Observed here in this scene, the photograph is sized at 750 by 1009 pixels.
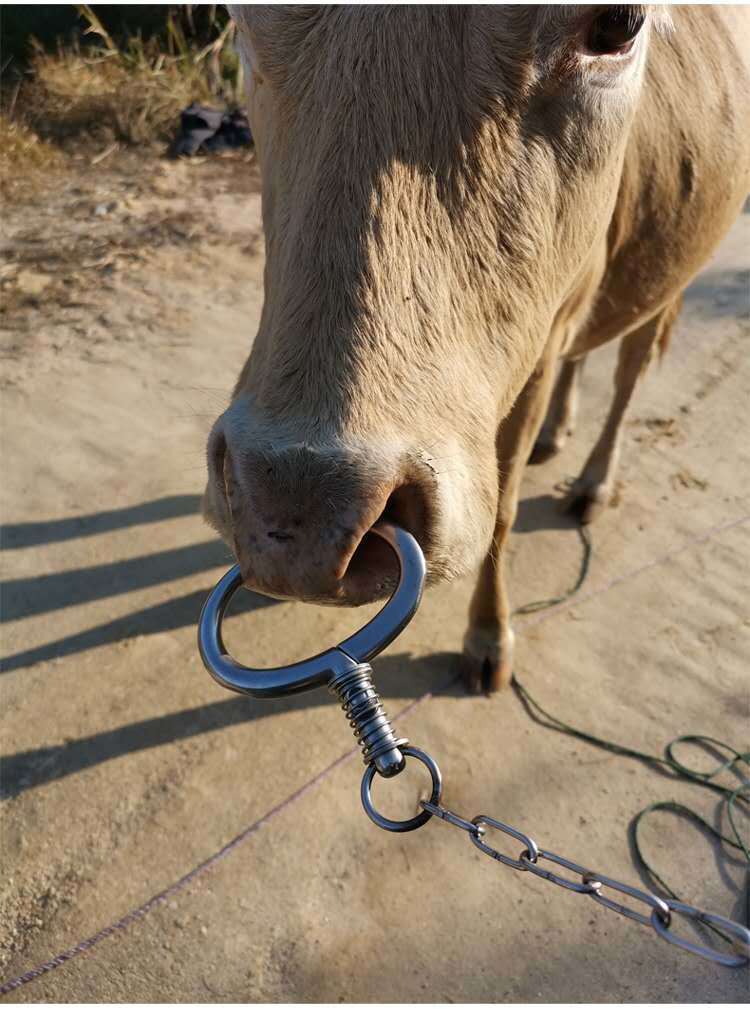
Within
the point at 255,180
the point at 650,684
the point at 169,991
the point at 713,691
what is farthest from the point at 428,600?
the point at 255,180

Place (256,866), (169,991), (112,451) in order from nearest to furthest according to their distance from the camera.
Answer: (169,991) < (256,866) < (112,451)

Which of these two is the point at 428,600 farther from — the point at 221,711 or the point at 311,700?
the point at 221,711

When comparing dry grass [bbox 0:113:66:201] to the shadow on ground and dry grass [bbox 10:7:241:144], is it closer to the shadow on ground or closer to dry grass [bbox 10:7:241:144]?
dry grass [bbox 10:7:241:144]

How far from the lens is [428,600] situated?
11.9ft

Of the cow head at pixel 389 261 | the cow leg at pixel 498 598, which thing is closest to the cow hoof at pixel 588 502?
the cow leg at pixel 498 598

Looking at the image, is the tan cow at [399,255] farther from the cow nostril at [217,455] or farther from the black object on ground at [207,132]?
the black object on ground at [207,132]

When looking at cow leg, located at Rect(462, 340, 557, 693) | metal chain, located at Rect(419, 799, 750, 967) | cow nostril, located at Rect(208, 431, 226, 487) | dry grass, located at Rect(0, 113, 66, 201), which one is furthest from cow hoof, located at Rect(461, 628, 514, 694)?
dry grass, located at Rect(0, 113, 66, 201)

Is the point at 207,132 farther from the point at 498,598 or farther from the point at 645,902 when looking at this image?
the point at 645,902

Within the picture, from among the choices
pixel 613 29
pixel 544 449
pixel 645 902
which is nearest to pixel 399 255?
pixel 613 29

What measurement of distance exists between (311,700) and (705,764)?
1.61 m

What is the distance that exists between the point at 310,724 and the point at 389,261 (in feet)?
7.03

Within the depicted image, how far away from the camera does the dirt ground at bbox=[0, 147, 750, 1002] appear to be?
2.44m

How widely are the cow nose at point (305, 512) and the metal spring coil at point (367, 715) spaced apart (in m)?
0.20

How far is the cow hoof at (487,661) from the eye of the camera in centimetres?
318
